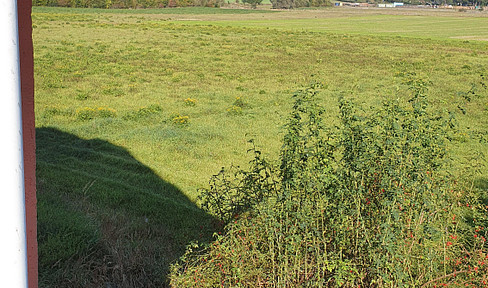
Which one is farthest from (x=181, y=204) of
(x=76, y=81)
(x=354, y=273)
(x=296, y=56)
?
(x=296, y=56)

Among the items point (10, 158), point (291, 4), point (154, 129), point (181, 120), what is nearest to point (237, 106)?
point (181, 120)

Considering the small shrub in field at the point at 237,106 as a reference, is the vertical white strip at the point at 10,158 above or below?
above

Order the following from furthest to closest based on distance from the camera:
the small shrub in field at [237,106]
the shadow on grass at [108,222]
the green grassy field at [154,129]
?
the small shrub in field at [237,106] < the green grassy field at [154,129] < the shadow on grass at [108,222]

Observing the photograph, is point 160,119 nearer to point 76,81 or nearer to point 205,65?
point 76,81

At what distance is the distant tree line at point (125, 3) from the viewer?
93.8 meters

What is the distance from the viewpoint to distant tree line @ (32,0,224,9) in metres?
93.8

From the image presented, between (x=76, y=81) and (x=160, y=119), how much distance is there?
699 centimetres

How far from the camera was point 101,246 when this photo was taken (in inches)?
228

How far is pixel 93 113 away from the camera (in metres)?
13.5

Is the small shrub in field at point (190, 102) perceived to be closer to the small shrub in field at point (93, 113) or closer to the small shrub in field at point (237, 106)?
the small shrub in field at point (237, 106)

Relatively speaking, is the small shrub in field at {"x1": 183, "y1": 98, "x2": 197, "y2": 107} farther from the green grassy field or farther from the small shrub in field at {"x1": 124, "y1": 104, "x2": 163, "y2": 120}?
the small shrub in field at {"x1": 124, "y1": 104, "x2": 163, "y2": 120}

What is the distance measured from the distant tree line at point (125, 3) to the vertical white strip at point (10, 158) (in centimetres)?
9394

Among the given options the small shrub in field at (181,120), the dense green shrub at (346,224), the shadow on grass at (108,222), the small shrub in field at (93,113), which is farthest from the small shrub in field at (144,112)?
the dense green shrub at (346,224)

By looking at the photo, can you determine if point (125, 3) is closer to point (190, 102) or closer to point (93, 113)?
point (190, 102)
